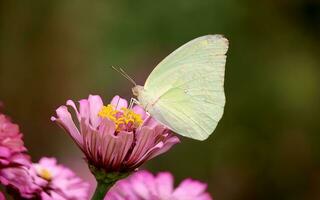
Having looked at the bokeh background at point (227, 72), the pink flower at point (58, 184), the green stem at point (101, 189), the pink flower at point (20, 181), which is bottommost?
the bokeh background at point (227, 72)

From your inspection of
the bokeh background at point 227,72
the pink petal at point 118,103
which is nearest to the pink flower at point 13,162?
the pink petal at point 118,103

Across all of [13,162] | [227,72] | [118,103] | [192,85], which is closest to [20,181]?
[13,162]

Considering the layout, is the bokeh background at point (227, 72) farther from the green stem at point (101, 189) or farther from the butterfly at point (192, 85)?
the green stem at point (101, 189)

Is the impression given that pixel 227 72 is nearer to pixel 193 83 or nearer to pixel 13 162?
pixel 193 83

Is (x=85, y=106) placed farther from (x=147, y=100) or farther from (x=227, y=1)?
(x=227, y=1)

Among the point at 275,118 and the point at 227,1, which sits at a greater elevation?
the point at 227,1

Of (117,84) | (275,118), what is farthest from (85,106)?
(275,118)
